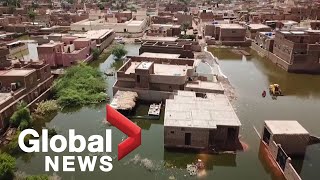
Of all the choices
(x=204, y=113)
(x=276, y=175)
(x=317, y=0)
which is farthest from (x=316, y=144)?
(x=317, y=0)

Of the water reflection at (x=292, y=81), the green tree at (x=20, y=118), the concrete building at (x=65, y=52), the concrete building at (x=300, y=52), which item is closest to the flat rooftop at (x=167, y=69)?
the green tree at (x=20, y=118)

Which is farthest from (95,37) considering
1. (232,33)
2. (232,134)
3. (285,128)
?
(285,128)

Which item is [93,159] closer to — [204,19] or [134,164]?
[134,164]

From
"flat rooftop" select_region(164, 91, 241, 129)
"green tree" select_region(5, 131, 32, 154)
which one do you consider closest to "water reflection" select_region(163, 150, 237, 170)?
"flat rooftop" select_region(164, 91, 241, 129)

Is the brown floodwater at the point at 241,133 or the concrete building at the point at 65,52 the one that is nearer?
the brown floodwater at the point at 241,133

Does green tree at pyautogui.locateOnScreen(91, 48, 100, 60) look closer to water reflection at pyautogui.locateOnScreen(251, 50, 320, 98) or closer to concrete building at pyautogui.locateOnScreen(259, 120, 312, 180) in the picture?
water reflection at pyautogui.locateOnScreen(251, 50, 320, 98)

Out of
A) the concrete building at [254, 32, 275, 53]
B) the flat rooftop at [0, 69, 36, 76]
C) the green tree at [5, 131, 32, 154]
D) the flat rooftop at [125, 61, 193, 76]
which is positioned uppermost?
the concrete building at [254, 32, 275, 53]

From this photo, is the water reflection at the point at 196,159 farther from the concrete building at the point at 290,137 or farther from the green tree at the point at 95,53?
the green tree at the point at 95,53

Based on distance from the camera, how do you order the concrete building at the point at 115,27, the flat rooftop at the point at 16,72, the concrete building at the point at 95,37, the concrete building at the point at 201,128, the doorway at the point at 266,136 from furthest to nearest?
the concrete building at the point at 115,27 → the concrete building at the point at 95,37 → the flat rooftop at the point at 16,72 → the doorway at the point at 266,136 → the concrete building at the point at 201,128
